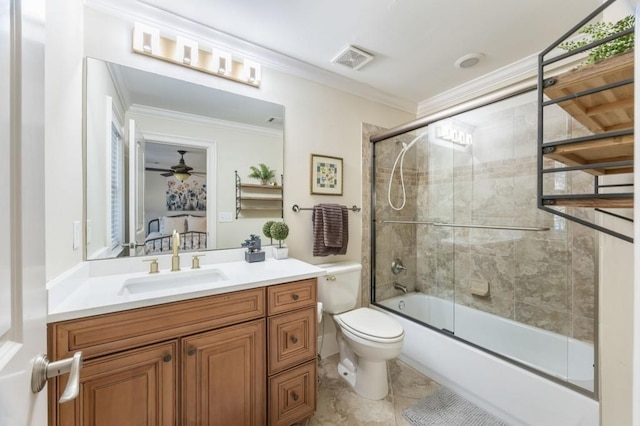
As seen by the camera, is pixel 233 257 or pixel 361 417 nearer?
pixel 361 417

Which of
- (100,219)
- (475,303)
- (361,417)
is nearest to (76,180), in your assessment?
(100,219)

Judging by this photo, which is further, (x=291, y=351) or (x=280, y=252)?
(x=280, y=252)

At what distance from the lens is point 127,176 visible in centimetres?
146

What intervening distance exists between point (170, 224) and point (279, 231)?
68cm

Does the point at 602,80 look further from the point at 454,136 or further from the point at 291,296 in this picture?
the point at 454,136

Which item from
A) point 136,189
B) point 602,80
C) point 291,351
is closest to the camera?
point 602,80

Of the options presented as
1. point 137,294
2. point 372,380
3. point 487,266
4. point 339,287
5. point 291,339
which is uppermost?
point 137,294

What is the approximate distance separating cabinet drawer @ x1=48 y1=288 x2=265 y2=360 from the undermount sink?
219 mm

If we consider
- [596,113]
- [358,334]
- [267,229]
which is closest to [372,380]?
[358,334]

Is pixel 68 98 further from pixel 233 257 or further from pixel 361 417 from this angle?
pixel 361 417

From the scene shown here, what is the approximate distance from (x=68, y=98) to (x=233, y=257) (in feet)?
3.76

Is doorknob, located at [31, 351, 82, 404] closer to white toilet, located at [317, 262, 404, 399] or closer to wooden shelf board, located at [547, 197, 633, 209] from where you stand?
wooden shelf board, located at [547, 197, 633, 209]

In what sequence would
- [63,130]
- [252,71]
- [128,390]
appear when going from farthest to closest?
[252,71] < [63,130] < [128,390]

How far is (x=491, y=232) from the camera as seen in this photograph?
2217 mm
